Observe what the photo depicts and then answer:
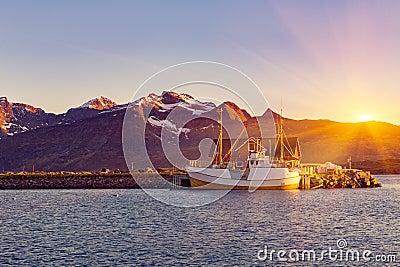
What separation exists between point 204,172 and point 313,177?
3525 cm

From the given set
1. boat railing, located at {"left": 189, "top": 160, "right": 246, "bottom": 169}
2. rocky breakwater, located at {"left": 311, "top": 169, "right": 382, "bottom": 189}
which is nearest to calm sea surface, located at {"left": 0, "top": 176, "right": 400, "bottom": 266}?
boat railing, located at {"left": 189, "top": 160, "right": 246, "bottom": 169}

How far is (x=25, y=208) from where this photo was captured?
8644cm

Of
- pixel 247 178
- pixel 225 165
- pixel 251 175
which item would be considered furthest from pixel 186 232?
pixel 225 165

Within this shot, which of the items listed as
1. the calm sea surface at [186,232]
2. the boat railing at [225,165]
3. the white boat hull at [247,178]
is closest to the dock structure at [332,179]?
the white boat hull at [247,178]

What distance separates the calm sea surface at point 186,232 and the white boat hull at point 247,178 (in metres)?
32.1

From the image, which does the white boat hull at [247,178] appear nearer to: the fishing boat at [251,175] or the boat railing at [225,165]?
the fishing boat at [251,175]

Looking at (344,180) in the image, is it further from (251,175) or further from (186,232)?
(186,232)

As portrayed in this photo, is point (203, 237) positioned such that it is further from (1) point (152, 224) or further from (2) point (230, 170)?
(2) point (230, 170)

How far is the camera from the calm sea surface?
43.4m

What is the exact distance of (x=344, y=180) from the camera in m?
152

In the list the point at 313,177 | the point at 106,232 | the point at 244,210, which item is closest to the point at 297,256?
the point at 106,232

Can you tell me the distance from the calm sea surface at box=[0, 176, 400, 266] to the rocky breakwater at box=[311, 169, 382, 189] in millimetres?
53530

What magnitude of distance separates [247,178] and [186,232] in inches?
2730

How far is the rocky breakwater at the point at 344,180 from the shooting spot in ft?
477
